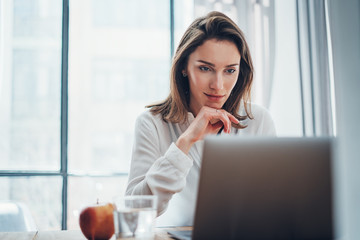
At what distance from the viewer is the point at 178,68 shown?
5.58 feet

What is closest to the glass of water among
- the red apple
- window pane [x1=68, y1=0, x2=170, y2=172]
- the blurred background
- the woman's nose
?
the red apple

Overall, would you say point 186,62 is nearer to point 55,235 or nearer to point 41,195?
point 55,235

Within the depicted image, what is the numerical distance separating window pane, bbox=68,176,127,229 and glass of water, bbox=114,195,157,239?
245 cm

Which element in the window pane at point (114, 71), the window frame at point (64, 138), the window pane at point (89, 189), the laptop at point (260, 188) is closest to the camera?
the laptop at point (260, 188)

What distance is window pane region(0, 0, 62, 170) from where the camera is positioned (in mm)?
3162

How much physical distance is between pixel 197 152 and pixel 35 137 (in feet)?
6.42

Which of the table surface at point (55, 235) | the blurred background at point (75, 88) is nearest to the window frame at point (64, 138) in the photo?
the blurred background at point (75, 88)

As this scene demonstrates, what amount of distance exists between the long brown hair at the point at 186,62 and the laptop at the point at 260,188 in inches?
37.2

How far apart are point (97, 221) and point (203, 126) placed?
632 millimetres

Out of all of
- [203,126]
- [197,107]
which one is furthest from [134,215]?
[197,107]

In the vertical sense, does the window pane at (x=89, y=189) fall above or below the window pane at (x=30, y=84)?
below

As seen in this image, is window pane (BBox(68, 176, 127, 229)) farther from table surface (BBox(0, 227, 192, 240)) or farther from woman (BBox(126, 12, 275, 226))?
table surface (BBox(0, 227, 192, 240))

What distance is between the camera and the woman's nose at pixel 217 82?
1562 millimetres

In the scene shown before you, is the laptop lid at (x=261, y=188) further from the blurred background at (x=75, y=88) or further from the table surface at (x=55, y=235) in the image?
the blurred background at (x=75, y=88)
